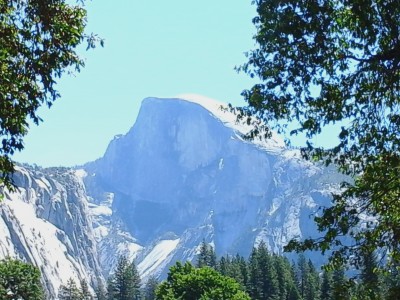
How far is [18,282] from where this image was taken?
75.3 m

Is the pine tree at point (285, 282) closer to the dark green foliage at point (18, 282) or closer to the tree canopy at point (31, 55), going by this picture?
Answer: the dark green foliage at point (18, 282)

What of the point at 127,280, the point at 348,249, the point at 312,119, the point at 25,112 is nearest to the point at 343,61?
the point at 312,119

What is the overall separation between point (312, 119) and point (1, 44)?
8232 mm

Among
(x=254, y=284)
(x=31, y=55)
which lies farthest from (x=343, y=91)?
(x=254, y=284)

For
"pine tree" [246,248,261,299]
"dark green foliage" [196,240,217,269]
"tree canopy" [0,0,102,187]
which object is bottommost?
Answer: "tree canopy" [0,0,102,187]

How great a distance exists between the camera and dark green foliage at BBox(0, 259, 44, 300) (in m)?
74.5

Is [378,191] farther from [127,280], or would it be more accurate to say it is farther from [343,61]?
[127,280]

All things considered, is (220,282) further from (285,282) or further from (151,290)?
(151,290)

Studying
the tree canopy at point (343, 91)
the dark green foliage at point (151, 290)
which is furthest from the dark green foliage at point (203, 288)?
the dark green foliage at point (151, 290)

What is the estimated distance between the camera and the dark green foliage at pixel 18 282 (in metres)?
74.5

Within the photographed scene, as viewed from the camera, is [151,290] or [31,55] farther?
[151,290]

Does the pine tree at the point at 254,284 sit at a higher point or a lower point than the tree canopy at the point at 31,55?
higher

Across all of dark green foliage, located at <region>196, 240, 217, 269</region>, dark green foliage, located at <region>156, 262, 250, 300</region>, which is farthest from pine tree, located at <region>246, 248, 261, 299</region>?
dark green foliage, located at <region>156, 262, 250, 300</region>

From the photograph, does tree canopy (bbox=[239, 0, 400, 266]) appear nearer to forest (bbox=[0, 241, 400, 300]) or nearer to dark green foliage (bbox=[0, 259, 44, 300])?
forest (bbox=[0, 241, 400, 300])
